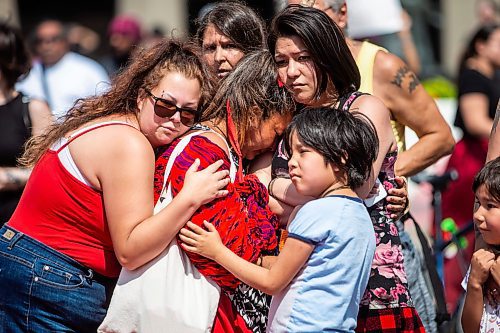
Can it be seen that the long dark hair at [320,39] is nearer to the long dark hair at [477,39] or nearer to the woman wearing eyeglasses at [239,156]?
the woman wearing eyeglasses at [239,156]

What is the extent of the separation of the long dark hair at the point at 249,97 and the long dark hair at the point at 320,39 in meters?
0.13

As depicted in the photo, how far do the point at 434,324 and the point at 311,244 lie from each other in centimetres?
138

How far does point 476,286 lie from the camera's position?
3.43 metres

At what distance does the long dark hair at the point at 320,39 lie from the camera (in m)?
3.37

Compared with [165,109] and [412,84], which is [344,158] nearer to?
[165,109]

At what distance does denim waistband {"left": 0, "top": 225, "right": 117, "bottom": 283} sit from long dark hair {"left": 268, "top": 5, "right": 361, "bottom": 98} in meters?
1.08

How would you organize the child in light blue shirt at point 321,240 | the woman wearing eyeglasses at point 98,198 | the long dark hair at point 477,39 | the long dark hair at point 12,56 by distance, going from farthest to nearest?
1. the long dark hair at point 477,39
2. the long dark hair at point 12,56
3. the woman wearing eyeglasses at point 98,198
4. the child in light blue shirt at point 321,240

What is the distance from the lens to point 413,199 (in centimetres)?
839

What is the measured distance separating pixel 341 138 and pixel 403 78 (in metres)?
1.27

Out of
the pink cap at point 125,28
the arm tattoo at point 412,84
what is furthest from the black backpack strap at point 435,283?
the pink cap at point 125,28

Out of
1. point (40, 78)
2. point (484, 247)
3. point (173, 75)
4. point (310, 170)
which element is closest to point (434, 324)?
point (484, 247)

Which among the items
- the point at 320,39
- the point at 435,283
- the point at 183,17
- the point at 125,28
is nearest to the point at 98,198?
the point at 320,39

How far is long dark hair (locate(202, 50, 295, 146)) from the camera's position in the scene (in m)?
3.44

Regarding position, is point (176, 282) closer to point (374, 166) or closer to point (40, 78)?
point (374, 166)
